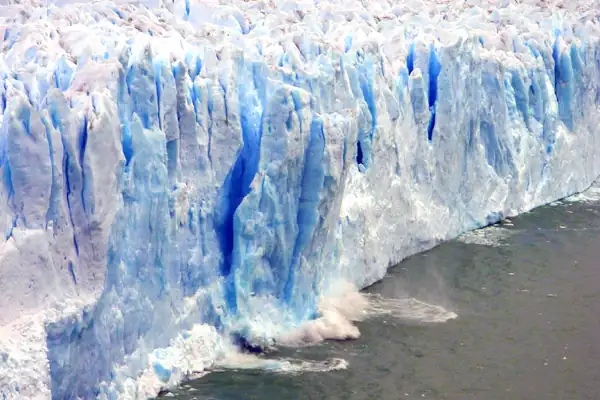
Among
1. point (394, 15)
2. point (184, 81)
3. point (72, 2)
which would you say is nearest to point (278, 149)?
point (184, 81)

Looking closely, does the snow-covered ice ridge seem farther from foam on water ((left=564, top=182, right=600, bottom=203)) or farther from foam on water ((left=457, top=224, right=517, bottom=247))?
foam on water ((left=564, top=182, right=600, bottom=203))

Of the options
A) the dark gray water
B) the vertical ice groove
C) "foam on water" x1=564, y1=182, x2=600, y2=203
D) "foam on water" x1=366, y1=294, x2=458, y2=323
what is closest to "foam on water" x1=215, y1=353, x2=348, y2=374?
the dark gray water

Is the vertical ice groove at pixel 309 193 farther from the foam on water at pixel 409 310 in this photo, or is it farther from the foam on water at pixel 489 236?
the foam on water at pixel 489 236

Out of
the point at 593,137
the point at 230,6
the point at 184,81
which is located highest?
the point at 230,6

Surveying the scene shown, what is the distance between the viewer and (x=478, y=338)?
11.4 m

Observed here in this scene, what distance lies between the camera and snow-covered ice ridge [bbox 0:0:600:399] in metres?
8.48

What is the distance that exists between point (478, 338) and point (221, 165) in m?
3.60

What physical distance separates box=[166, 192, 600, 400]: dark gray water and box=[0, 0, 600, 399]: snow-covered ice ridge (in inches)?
21.0

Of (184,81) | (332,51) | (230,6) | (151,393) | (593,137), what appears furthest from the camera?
(593,137)

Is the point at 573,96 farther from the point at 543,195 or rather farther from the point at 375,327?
the point at 375,327

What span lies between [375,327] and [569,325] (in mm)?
2389

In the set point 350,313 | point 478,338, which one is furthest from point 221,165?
point 478,338

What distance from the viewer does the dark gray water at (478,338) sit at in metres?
10.0

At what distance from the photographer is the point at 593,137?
18344 millimetres
